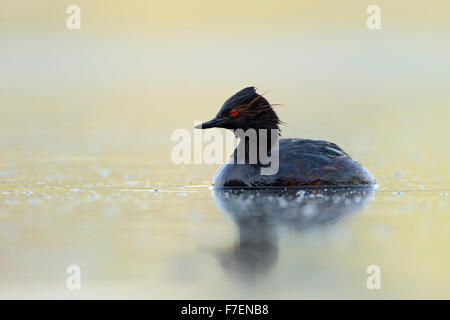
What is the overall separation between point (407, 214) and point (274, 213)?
132 centimetres

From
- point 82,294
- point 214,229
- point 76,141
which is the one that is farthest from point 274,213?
point 76,141

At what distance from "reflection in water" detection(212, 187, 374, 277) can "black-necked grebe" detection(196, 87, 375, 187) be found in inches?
5.9

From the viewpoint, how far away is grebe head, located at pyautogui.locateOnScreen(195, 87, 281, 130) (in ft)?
37.4

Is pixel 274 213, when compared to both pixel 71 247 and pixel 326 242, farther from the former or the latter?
pixel 71 247

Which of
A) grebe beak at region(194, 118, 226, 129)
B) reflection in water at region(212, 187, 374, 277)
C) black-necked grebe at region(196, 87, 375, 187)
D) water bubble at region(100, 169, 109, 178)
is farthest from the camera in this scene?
water bubble at region(100, 169, 109, 178)

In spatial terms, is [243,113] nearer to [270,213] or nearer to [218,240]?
[270,213]

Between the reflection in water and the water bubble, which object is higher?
the water bubble

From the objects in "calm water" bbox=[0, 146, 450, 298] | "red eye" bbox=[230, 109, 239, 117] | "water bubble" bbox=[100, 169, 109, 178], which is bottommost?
"calm water" bbox=[0, 146, 450, 298]

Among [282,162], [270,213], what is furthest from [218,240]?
[282,162]

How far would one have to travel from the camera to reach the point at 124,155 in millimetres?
14641

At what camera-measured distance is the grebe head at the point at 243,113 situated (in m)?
11.4

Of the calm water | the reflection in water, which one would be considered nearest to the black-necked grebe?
the reflection in water

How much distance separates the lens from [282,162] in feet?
36.0

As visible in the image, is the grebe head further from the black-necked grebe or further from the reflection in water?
the reflection in water
